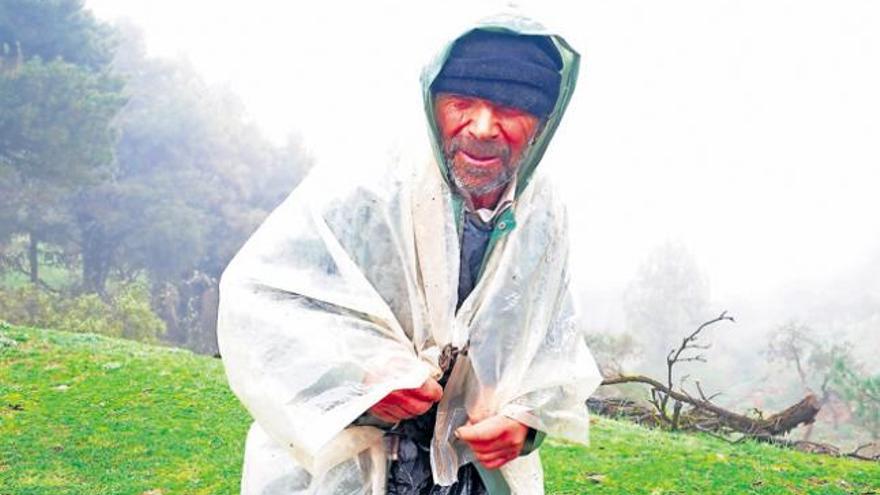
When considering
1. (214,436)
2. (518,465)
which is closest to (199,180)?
(214,436)

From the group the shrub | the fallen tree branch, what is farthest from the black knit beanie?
the shrub

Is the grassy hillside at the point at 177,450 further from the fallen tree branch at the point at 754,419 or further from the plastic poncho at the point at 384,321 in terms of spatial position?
the plastic poncho at the point at 384,321

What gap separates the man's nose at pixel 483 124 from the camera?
1.85 m

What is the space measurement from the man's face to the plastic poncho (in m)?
0.04

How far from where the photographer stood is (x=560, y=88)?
1939 mm

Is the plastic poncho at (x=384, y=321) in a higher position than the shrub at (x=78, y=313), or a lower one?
higher

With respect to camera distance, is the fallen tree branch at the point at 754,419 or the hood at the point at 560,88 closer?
the hood at the point at 560,88

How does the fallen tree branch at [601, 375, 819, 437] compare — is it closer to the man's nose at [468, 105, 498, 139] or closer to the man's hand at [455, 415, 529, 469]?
the man's hand at [455, 415, 529, 469]

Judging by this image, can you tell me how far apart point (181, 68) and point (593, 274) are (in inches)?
805

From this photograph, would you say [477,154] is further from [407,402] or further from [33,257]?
[33,257]

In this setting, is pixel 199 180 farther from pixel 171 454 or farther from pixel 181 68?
pixel 171 454

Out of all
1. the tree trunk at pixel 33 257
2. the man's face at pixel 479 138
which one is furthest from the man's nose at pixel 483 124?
the tree trunk at pixel 33 257

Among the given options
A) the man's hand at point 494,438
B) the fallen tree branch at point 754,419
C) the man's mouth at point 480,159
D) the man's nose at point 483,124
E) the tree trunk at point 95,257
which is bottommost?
the tree trunk at point 95,257

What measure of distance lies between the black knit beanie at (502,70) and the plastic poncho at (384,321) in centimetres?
4
